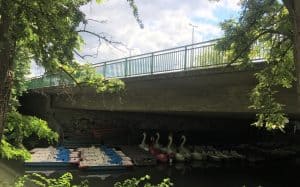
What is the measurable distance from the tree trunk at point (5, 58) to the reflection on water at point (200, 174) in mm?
14851

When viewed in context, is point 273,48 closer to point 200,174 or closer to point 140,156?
point 200,174

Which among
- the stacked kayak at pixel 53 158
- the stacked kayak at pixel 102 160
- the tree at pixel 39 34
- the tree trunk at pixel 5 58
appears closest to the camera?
the tree trunk at pixel 5 58

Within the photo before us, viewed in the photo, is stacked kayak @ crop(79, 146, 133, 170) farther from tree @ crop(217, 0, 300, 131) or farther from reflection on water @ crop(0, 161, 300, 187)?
tree @ crop(217, 0, 300, 131)

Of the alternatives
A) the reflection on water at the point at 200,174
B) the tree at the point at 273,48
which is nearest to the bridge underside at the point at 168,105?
the tree at the point at 273,48

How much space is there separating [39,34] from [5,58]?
576mm

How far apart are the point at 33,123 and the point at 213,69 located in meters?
11.0

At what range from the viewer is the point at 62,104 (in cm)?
3778

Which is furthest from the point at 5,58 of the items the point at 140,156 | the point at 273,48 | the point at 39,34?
the point at 140,156

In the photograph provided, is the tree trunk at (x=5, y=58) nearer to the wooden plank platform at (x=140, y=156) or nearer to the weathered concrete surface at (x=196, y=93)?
the weathered concrete surface at (x=196, y=93)

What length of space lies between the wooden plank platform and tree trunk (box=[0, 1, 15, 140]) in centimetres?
2148

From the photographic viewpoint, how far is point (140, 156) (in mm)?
29875

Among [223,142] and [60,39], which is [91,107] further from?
[60,39]

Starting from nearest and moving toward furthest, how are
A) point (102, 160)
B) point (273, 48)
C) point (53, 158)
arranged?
point (273, 48)
point (102, 160)
point (53, 158)

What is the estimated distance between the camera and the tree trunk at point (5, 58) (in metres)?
6.58
